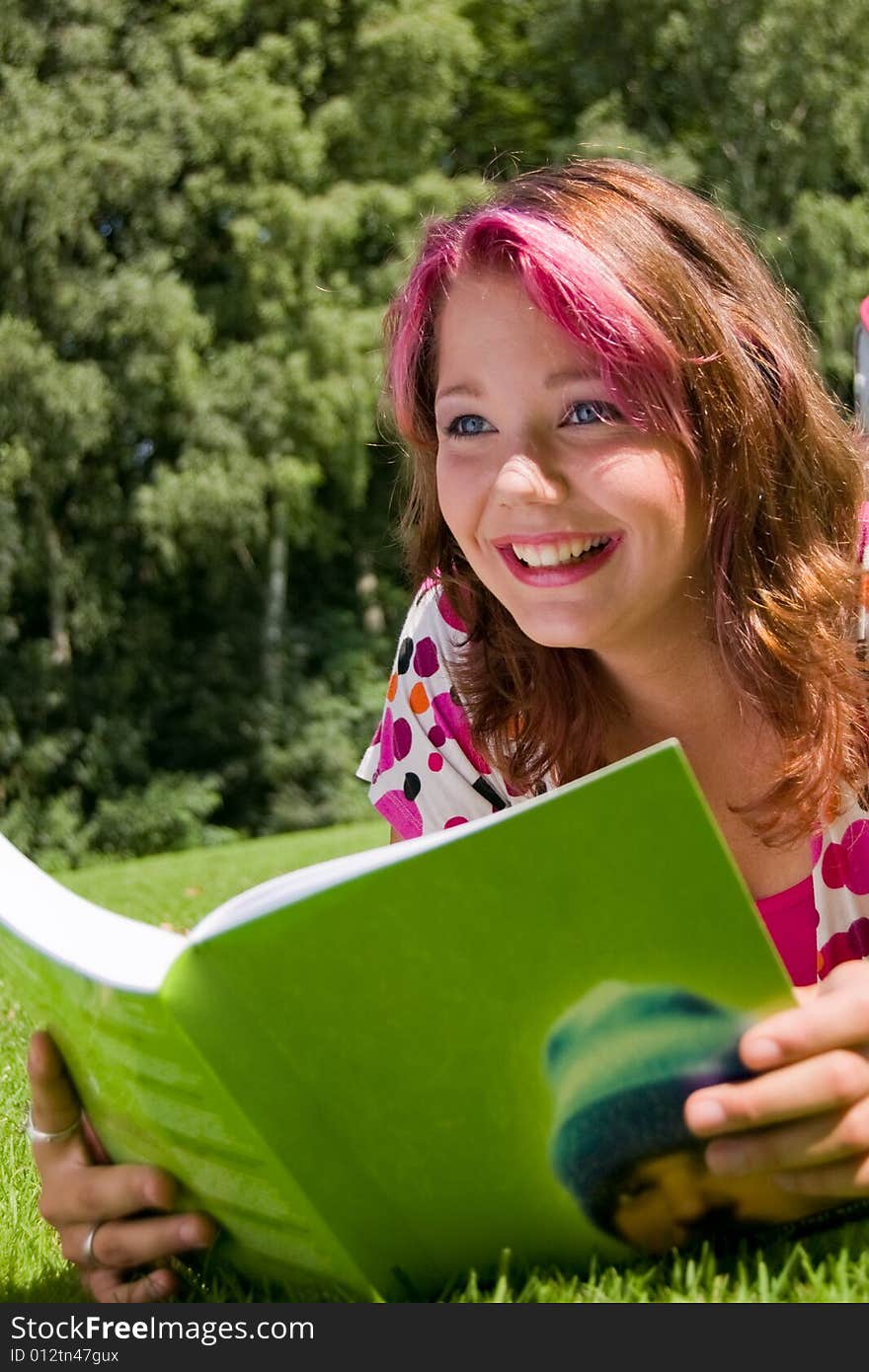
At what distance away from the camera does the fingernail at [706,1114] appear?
1.12 m

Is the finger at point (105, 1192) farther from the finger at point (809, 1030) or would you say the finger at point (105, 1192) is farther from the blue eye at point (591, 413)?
the blue eye at point (591, 413)

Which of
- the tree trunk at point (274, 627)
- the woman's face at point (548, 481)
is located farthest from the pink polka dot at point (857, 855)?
the tree trunk at point (274, 627)

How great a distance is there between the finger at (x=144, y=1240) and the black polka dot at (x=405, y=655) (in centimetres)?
111

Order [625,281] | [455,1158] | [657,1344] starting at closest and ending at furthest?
[657,1344] → [455,1158] → [625,281]

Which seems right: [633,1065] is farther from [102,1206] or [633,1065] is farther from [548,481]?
[548,481]

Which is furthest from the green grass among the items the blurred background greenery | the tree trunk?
the tree trunk

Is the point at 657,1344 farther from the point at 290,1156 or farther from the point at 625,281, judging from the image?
the point at 625,281

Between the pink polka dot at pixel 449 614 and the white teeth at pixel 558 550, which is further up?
the white teeth at pixel 558 550

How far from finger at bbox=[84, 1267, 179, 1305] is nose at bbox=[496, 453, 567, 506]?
867 mm

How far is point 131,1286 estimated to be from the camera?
1.34m

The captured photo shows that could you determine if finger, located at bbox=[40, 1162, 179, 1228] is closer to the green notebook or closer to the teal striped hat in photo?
the green notebook

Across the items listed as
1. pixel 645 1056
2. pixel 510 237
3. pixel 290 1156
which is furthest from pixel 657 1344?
pixel 510 237

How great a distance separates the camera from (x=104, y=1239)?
1.34 m

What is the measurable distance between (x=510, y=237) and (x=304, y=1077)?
1.00 meters
